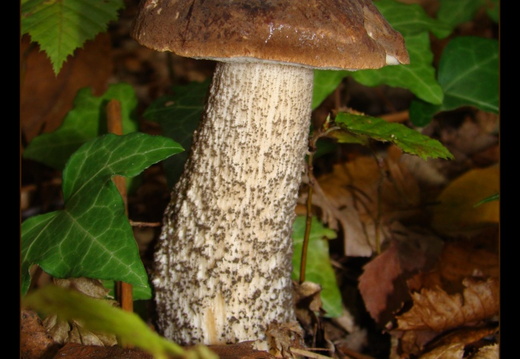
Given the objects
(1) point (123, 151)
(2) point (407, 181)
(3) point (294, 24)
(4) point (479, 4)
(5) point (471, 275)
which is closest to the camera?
(3) point (294, 24)

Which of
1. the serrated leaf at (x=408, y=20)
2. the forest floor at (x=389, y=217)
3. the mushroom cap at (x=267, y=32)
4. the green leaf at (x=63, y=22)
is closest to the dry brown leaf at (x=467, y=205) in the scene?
the forest floor at (x=389, y=217)

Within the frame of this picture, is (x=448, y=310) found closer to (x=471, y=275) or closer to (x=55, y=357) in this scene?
(x=471, y=275)

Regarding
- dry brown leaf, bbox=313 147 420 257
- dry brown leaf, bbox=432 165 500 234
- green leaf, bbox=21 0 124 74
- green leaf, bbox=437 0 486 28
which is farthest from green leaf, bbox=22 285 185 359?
green leaf, bbox=437 0 486 28

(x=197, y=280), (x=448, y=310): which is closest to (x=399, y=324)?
(x=448, y=310)

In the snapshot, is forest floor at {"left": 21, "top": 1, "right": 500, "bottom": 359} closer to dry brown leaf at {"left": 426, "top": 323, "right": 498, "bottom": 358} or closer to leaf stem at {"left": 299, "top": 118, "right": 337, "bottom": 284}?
dry brown leaf at {"left": 426, "top": 323, "right": 498, "bottom": 358}

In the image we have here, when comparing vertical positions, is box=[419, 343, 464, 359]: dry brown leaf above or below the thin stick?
below

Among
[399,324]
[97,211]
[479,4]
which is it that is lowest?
[399,324]

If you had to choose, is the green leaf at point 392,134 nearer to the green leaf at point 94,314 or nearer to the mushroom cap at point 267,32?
the mushroom cap at point 267,32
